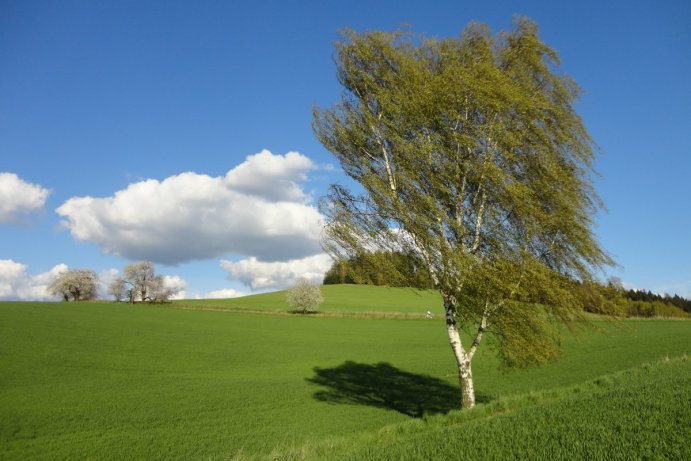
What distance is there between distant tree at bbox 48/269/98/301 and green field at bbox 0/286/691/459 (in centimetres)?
5126

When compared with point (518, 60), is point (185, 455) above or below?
below

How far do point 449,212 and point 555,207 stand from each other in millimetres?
3196

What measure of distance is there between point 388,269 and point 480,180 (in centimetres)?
417

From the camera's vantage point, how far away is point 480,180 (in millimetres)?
13055

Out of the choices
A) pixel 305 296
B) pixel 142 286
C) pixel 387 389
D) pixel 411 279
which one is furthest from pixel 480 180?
pixel 142 286

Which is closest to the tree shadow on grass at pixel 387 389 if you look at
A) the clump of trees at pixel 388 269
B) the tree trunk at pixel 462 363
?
the tree trunk at pixel 462 363

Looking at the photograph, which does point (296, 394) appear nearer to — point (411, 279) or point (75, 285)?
point (411, 279)

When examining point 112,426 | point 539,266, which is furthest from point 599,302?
point 112,426

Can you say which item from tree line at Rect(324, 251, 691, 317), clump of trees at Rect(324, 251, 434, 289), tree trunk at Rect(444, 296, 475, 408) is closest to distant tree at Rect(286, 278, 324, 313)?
tree line at Rect(324, 251, 691, 317)

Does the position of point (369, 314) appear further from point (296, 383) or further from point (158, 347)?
point (296, 383)

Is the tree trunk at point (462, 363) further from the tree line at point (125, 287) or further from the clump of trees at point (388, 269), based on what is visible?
the tree line at point (125, 287)

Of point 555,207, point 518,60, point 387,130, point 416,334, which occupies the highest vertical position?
point 518,60

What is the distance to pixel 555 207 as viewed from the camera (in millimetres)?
13117

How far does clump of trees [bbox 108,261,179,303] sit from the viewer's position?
94188mm
